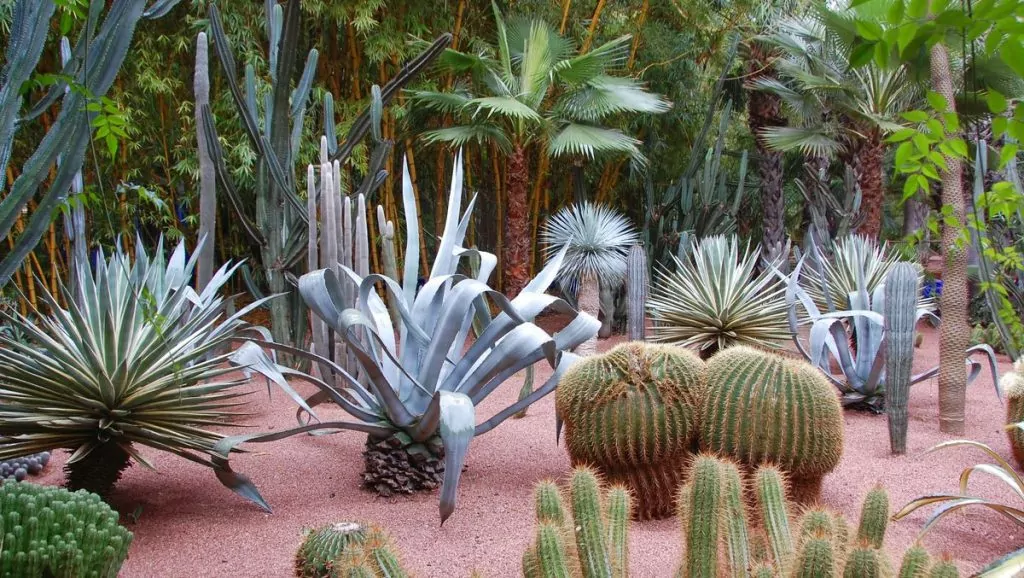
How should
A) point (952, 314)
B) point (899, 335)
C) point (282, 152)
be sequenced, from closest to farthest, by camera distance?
1. point (899, 335)
2. point (952, 314)
3. point (282, 152)

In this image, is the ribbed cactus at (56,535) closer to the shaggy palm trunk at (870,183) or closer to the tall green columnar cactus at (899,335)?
the tall green columnar cactus at (899,335)

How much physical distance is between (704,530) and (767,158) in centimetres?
906

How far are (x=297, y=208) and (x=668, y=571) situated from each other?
3535 mm

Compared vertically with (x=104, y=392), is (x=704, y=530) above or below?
below

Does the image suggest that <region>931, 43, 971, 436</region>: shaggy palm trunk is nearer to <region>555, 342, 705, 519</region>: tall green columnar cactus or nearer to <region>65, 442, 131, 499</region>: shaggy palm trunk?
<region>555, 342, 705, 519</region>: tall green columnar cactus

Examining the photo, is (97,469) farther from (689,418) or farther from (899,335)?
(899,335)

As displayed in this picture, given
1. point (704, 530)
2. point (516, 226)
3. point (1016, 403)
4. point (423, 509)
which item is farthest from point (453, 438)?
point (516, 226)

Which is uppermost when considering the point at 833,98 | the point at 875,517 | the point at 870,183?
the point at 833,98

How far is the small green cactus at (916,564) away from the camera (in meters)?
1.56

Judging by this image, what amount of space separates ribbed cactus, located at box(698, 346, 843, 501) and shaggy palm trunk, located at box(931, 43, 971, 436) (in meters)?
1.98

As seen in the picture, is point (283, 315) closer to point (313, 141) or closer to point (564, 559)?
point (313, 141)

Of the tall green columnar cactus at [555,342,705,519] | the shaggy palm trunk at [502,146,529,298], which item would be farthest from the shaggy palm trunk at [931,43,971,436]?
the shaggy palm trunk at [502,146,529,298]

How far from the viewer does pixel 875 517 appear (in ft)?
6.17

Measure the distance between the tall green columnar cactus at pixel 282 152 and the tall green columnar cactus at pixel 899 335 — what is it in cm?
324
